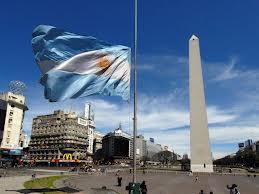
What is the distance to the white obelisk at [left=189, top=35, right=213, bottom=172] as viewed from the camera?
6469cm

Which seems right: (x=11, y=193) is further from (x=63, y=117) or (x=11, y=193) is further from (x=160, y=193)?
(x=63, y=117)

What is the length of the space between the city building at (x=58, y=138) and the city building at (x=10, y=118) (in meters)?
37.6

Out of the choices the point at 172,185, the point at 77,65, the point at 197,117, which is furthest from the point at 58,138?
the point at 77,65

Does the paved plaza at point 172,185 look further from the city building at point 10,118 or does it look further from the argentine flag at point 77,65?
the city building at point 10,118

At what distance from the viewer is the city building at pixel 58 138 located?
132375mm

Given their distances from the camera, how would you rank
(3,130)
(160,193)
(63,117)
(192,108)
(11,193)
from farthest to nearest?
(63,117) < (3,130) < (192,108) < (160,193) < (11,193)

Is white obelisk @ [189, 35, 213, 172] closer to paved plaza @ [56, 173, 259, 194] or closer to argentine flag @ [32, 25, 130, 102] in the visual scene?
paved plaza @ [56, 173, 259, 194]

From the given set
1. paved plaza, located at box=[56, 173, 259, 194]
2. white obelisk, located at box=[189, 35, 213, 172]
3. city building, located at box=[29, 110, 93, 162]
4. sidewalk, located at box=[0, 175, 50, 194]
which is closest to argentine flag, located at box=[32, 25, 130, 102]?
paved plaza, located at box=[56, 173, 259, 194]

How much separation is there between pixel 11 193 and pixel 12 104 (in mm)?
71202

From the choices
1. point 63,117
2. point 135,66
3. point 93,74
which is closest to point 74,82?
point 93,74

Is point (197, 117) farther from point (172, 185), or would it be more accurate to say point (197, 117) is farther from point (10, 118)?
point (10, 118)

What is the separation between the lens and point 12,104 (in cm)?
9375

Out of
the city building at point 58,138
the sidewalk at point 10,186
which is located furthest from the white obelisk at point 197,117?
the city building at point 58,138

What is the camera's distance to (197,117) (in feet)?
213
